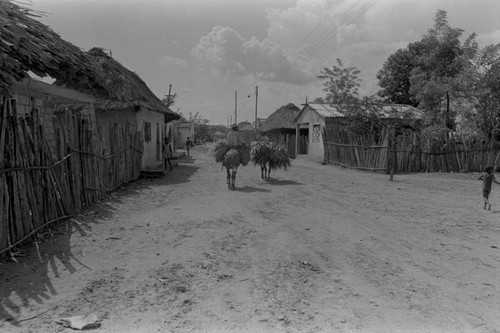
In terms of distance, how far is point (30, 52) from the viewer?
5.57 meters

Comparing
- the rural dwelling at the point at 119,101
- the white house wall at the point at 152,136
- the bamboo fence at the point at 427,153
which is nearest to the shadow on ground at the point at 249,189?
the rural dwelling at the point at 119,101

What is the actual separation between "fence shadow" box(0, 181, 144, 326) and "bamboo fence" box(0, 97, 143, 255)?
0.53ft

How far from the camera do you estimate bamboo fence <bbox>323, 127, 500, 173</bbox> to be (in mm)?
15508

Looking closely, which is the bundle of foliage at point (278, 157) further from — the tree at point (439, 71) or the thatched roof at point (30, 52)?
the tree at point (439, 71)

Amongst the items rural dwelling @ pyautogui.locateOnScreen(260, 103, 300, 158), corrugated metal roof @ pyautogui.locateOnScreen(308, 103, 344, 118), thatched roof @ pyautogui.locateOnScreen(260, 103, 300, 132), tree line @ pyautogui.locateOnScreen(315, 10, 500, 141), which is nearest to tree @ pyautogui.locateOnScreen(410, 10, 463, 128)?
tree line @ pyautogui.locateOnScreen(315, 10, 500, 141)

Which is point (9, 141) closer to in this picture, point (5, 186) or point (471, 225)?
point (5, 186)

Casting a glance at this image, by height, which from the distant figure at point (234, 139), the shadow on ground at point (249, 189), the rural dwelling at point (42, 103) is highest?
the rural dwelling at point (42, 103)

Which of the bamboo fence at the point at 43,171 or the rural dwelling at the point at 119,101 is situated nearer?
the bamboo fence at the point at 43,171

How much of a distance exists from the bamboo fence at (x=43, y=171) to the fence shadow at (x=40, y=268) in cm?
16

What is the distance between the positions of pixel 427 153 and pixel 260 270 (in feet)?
44.9

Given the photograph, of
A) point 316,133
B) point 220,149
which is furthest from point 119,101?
point 316,133

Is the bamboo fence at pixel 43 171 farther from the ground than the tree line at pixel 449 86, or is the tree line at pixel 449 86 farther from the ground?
the tree line at pixel 449 86

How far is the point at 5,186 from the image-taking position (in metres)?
4.66

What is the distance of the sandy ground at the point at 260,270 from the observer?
11.2 feet
